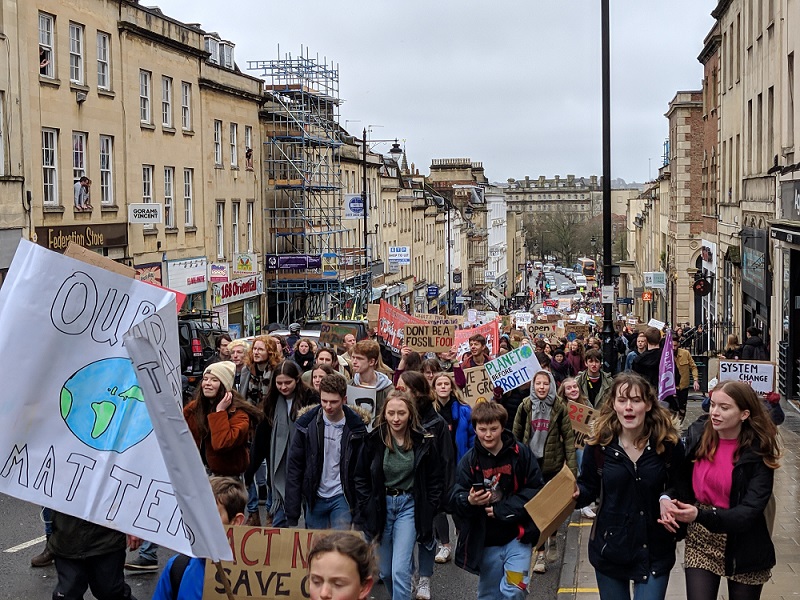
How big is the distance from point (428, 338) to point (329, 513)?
34.0 ft

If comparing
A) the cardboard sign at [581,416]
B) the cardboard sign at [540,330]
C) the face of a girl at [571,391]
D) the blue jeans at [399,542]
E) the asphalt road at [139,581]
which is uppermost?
the face of a girl at [571,391]

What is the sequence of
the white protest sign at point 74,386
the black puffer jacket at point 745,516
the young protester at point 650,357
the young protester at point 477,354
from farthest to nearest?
the young protester at point 650,357 < the young protester at point 477,354 < the black puffer jacket at point 745,516 < the white protest sign at point 74,386

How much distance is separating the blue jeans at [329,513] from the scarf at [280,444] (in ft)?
2.84

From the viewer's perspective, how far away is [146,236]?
3209 centimetres

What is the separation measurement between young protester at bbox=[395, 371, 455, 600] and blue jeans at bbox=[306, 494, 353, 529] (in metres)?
0.59

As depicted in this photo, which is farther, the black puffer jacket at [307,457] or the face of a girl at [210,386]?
the face of a girl at [210,386]

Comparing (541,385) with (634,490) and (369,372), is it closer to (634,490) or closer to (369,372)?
(369,372)

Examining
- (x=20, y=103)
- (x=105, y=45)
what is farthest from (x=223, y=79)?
(x=20, y=103)

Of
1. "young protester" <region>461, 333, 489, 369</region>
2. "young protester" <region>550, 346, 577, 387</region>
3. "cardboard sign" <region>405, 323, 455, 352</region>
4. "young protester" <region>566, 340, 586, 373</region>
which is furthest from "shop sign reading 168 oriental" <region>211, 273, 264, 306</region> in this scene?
"young protester" <region>461, 333, 489, 369</region>

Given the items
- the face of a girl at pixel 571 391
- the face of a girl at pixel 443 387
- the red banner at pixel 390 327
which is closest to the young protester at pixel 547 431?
the face of a girl at pixel 443 387

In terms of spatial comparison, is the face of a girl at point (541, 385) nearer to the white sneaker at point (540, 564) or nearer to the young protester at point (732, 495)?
the white sneaker at point (540, 564)

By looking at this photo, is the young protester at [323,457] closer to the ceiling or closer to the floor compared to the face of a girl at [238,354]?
closer to the floor

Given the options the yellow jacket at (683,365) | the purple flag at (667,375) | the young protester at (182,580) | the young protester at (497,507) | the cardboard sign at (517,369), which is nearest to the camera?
the young protester at (182,580)

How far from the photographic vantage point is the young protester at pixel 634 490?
6.13m
